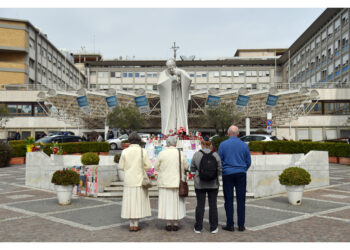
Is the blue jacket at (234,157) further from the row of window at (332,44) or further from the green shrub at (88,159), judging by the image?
the row of window at (332,44)

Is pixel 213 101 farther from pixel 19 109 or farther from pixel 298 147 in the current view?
pixel 19 109

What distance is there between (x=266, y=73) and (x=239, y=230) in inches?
2606

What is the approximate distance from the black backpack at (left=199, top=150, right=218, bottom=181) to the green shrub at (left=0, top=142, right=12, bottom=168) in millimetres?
16383

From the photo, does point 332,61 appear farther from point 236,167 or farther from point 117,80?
point 236,167

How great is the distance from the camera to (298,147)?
731 inches

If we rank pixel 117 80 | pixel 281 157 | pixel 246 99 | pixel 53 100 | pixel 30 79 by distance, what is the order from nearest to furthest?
pixel 281 157, pixel 246 99, pixel 53 100, pixel 30 79, pixel 117 80

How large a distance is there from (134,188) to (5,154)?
15627 millimetres

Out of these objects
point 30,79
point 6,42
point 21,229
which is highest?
point 6,42

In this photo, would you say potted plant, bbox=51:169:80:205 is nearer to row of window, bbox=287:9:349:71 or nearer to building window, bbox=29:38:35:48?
row of window, bbox=287:9:349:71

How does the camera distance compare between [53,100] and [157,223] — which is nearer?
[157,223]

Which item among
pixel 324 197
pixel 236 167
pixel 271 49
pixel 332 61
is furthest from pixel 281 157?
pixel 271 49

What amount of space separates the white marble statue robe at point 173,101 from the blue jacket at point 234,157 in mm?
8321

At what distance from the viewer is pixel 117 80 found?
67.8 metres

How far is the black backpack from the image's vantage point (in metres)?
5.98
